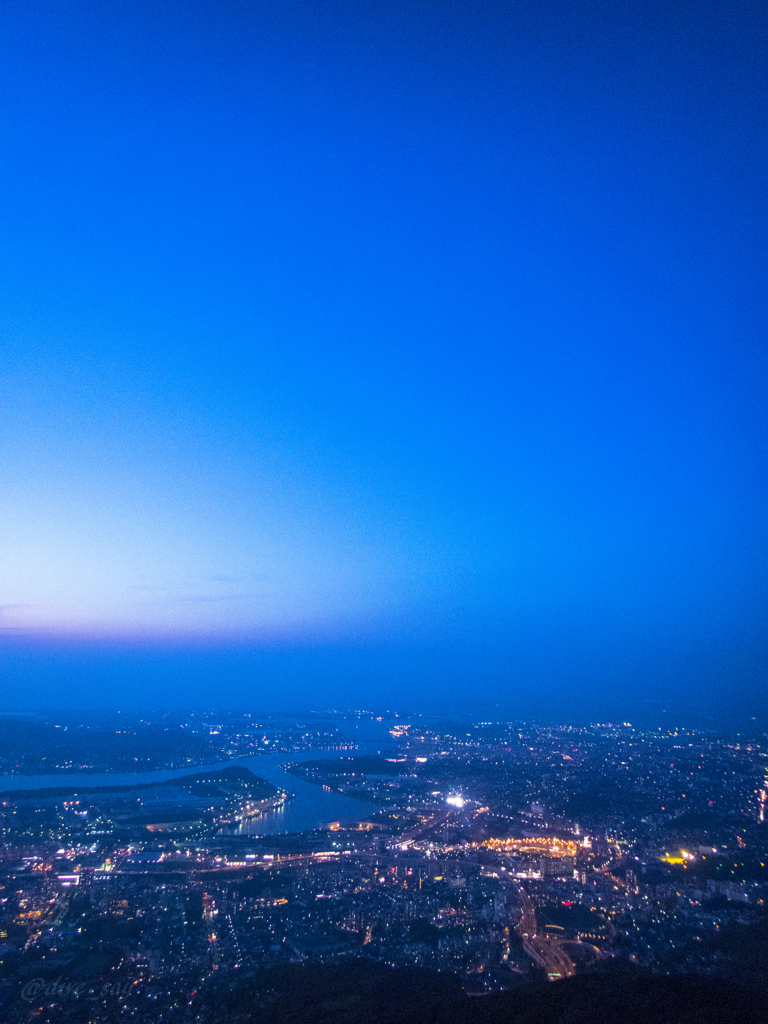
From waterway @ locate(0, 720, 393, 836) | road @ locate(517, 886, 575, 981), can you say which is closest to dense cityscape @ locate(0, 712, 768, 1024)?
road @ locate(517, 886, 575, 981)

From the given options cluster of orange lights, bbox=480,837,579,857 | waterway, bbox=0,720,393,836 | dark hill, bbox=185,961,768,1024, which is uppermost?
dark hill, bbox=185,961,768,1024

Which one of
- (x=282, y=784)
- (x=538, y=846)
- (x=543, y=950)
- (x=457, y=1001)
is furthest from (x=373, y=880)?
(x=282, y=784)

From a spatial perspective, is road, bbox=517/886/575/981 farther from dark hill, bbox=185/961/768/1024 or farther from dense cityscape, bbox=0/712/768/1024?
dark hill, bbox=185/961/768/1024

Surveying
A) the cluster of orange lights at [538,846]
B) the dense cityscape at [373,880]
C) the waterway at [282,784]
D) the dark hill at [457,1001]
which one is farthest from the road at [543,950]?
the waterway at [282,784]

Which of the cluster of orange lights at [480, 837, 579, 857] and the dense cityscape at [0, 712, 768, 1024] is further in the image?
the cluster of orange lights at [480, 837, 579, 857]

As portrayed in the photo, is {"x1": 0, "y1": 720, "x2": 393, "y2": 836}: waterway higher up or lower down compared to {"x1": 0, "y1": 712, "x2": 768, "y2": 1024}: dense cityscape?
lower down

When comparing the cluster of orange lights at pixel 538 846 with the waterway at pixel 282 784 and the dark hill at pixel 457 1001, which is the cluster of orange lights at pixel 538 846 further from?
the dark hill at pixel 457 1001
